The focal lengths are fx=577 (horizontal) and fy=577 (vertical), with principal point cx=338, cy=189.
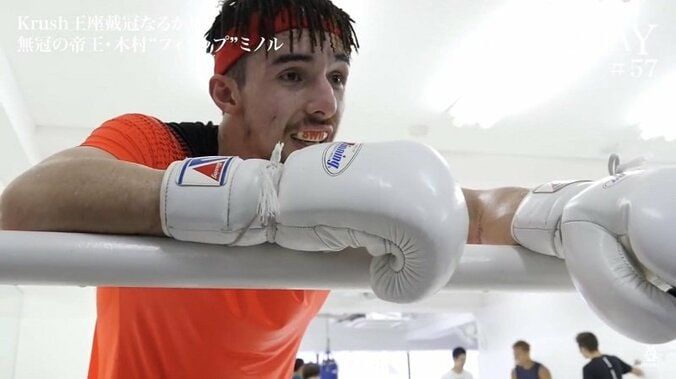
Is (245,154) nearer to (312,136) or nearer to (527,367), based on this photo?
(312,136)

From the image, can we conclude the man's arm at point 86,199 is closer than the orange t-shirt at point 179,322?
Yes

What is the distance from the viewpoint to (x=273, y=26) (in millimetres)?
850

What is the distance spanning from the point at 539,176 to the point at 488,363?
10.7 feet

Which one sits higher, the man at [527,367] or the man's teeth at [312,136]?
the man at [527,367]

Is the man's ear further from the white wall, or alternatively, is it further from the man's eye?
the white wall

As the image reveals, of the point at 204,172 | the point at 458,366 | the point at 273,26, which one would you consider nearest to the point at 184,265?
the point at 204,172

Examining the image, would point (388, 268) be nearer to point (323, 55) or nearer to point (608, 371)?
point (323, 55)

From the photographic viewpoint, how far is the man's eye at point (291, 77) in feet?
2.76

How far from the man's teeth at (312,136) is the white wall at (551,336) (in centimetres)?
365

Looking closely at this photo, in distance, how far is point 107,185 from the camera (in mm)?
505

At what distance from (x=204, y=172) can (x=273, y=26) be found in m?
0.42

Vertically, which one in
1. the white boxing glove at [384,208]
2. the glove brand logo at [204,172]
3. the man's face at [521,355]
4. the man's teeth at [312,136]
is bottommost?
the white boxing glove at [384,208]

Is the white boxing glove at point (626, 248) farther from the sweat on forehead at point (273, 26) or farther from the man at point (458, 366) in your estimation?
the man at point (458, 366)

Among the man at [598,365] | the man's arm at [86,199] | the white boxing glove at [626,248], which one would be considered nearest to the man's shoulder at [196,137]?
the man's arm at [86,199]
